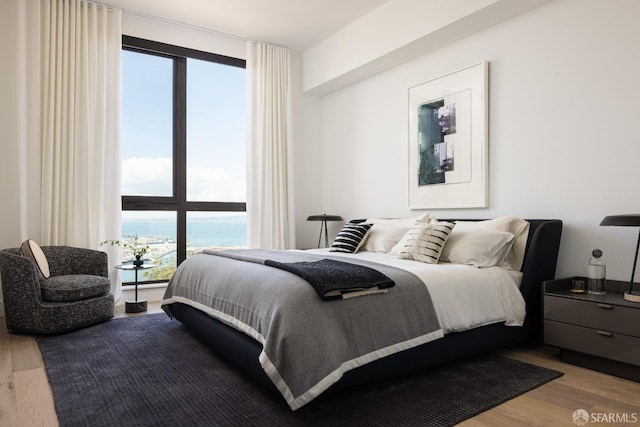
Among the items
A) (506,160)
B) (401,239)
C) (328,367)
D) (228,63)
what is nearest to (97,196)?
(228,63)

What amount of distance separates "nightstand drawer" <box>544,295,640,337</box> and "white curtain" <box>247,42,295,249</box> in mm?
3293

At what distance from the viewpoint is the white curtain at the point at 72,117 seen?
4113 mm

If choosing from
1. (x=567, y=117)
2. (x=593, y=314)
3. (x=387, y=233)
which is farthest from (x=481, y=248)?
(x=567, y=117)

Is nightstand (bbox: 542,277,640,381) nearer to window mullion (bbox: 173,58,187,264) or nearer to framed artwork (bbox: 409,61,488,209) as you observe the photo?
framed artwork (bbox: 409,61,488,209)

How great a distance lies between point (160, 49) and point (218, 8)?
0.86 metres

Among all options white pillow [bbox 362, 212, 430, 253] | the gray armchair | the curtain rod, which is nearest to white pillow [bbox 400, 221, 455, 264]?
white pillow [bbox 362, 212, 430, 253]

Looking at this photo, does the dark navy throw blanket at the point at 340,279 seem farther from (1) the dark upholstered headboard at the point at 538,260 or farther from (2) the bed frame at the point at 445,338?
(1) the dark upholstered headboard at the point at 538,260

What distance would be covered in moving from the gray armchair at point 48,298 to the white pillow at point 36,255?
52 mm

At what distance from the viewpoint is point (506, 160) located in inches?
144

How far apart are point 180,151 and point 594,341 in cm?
434

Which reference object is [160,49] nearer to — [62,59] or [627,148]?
[62,59]

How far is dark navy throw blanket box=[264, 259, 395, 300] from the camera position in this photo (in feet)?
7.04

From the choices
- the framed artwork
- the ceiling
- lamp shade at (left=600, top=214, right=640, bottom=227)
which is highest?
the ceiling

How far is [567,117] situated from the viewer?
3225 mm
